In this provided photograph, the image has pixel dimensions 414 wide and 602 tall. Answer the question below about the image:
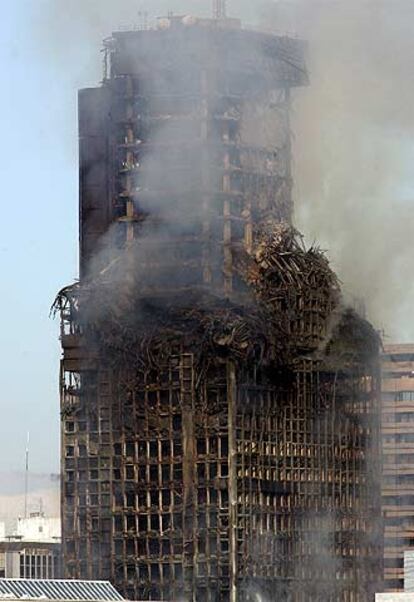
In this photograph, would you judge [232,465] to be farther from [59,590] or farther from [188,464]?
[59,590]

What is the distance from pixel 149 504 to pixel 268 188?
868 inches

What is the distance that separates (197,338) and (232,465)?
8037 mm

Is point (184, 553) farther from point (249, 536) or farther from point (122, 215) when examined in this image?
point (122, 215)

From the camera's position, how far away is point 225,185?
166 m

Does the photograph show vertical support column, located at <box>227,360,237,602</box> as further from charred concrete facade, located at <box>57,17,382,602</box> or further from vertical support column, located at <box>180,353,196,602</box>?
vertical support column, located at <box>180,353,196,602</box>

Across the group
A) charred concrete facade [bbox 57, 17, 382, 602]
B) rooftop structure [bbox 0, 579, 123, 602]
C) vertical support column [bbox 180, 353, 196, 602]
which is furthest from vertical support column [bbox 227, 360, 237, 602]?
rooftop structure [bbox 0, 579, 123, 602]

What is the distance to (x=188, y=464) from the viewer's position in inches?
6339

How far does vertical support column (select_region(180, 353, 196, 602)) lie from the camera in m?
160

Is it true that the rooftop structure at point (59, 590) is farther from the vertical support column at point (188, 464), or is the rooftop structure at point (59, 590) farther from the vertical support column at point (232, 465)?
the vertical support column at point (188, 464)

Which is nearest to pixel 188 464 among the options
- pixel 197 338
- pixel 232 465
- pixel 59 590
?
pixel 232 465

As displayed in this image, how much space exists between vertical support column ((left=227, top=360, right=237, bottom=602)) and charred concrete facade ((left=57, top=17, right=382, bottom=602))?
122 mm

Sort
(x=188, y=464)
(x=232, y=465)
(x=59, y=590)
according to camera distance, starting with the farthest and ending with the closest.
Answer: (x=188, y=464) < (x=232, y=465) < (x=59, y=590)

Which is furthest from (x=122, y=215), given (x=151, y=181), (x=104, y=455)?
(x=104, y=455)

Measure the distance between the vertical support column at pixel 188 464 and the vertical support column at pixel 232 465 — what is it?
7.61ft
